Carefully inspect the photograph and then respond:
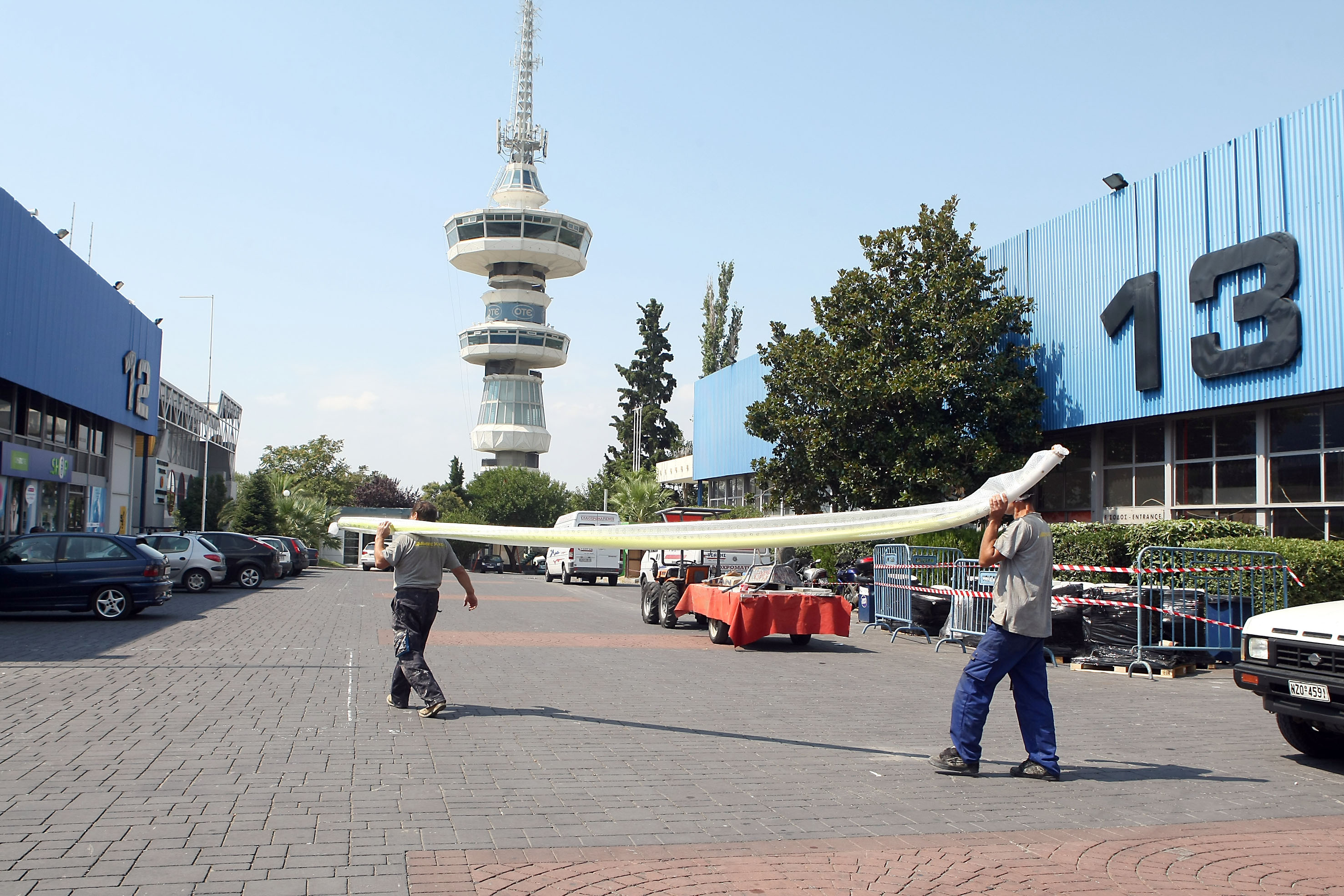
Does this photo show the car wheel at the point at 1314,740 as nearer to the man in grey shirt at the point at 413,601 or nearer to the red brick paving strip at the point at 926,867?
the red brick paving strip at the point at 926,867

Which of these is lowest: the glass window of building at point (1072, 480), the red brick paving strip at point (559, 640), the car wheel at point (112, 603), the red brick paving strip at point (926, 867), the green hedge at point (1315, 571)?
the red brick paving strip at point (559, 640)

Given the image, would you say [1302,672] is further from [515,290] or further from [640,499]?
[515,290]

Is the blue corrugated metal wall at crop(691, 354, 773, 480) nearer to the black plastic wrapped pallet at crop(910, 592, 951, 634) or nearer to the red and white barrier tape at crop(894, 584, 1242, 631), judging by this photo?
the black plastic wrapped pallet at crop(910, 592, 951, 634)

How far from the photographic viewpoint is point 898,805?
20.2ft

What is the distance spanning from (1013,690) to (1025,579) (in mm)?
799

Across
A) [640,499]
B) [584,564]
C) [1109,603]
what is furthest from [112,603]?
[640,499]

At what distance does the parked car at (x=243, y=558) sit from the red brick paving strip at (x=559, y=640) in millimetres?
15098

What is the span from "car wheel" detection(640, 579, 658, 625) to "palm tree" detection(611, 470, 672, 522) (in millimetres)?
26659

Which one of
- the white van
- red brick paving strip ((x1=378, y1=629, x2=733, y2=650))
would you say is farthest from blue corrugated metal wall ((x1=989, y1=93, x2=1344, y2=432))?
the white van

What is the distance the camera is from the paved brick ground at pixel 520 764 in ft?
16.9

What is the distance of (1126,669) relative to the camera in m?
13.0

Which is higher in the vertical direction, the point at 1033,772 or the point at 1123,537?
the point at 1123,537

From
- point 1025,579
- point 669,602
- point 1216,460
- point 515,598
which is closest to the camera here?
point 1025,579

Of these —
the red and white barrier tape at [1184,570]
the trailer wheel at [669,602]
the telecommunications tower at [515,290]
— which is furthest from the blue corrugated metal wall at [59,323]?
the telecommunications tower at [515,290]
